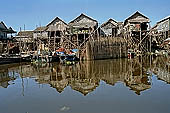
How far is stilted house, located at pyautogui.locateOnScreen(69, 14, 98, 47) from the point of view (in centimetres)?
2862

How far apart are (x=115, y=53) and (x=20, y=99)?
17936 mm

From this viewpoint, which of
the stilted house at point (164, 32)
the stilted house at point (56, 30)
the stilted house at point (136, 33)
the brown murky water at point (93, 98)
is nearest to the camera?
the brown murky water at point (93, 98)

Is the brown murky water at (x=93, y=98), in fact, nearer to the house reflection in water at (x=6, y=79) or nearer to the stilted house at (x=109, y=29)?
the house reflection in water at (x=6, y=79)

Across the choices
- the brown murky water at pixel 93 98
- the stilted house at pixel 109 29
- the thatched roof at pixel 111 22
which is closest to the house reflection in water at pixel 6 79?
the brown murky water at pixel 93 98

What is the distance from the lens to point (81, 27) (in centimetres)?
2942

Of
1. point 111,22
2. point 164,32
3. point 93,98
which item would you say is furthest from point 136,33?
point 93,98

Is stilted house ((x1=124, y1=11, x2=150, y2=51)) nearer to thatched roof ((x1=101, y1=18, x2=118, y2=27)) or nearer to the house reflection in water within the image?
thatched roof ((x1=101, y1=18, x2=118, y2=27))

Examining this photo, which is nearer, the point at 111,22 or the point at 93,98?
the point at 93,98

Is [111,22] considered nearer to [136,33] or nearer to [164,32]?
[136,33]

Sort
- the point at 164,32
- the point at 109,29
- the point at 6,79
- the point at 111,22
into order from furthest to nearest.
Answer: the point at 111,22 → the point at 164,32 → the point at 109,29 → the point at 6,79

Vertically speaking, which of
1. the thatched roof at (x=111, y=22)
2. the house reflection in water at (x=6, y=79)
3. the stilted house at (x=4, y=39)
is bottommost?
the house reflection in water at (x=6, y=79)

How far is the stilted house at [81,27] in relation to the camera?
2862 centimetres

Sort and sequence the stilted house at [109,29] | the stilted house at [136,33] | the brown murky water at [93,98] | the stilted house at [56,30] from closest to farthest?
the brown murky water at [93,98]
the stilted house at [136,33]
the stilted house at [56,30]
the stilted house at [109,29]

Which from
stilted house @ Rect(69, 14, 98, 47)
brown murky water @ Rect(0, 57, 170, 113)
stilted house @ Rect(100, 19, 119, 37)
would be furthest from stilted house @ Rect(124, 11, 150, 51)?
brown murky water @ Rect(0, 57, 170, 113)
